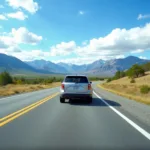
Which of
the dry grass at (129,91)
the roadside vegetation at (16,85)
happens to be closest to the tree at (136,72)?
the roadside vegetation at (16,85)

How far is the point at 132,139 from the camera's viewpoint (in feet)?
28.9

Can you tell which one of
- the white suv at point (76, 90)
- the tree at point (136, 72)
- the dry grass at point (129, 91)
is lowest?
the dry grass at point (129, 91)

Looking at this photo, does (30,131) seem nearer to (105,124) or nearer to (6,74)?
(105,124)

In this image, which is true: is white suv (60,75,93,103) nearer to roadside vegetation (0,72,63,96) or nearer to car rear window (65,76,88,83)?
car rear window (65,76,88,83)

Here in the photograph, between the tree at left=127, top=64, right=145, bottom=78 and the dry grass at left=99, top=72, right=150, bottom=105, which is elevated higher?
the tree at left=127, top=64, right=145, bottom=78

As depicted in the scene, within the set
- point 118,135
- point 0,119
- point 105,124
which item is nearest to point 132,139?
point 118,135

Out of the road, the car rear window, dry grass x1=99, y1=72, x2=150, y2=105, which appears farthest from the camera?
dry grass x1=99, y1=72, x2=150, y2=105

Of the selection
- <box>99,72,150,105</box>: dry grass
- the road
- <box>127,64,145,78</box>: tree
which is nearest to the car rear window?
<box>99,72,150,105</box>: dry grass

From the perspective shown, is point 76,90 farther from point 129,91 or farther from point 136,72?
point 136,72

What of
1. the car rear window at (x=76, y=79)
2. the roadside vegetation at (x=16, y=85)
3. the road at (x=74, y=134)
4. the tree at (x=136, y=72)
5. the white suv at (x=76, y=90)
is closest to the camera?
the road at (x=74, y=134)

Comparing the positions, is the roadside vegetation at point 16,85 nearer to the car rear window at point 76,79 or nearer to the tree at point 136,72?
the car rear window at point 76,79

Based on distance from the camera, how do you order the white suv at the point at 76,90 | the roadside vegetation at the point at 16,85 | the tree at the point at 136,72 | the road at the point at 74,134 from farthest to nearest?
the tree at the point at 136,72 < the roadside vegetation at the point at 16,85 < the white suv at the point at 76,90 < the road at the point at 74,134

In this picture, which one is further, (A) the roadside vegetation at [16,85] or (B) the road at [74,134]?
(A) the roadside vegetation at [16,85]

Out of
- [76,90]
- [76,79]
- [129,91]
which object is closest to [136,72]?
[129,91]
